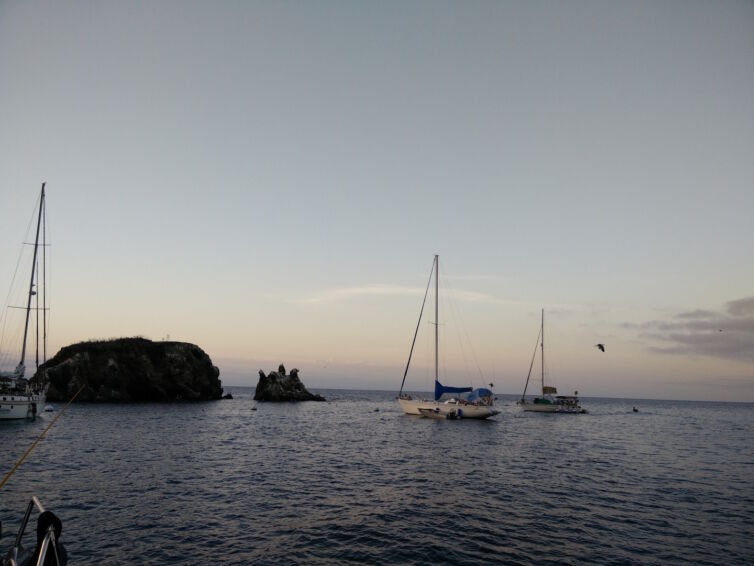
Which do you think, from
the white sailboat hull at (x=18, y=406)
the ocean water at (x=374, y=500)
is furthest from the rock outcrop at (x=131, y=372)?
the ocean water at (x=374, y=500)

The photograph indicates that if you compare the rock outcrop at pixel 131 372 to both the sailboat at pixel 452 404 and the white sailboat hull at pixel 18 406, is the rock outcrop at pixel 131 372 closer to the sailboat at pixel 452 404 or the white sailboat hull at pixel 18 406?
the white sailboat hull at pixel 18 406

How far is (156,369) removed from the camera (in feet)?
310

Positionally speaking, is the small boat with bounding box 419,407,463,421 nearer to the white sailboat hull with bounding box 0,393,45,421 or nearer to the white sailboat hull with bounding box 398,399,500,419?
the white sailboat hull with bounding box 398,399,500,419

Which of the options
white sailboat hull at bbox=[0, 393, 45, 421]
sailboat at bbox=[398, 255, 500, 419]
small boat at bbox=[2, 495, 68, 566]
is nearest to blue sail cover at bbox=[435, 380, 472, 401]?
sailboat at bbox=[398, 255, 500, 419]

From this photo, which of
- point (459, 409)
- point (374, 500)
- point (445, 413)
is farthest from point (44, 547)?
point (459, 409)

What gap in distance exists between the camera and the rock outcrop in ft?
274

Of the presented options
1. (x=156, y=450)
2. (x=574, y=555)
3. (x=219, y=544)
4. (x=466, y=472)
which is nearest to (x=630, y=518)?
(x=574, y=555)

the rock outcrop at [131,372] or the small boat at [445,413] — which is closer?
the small boat at [445,413]

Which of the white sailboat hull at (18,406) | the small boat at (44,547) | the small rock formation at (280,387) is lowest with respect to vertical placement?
the small rock formation at (280,387)

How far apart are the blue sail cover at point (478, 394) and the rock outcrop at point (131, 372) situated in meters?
68.1

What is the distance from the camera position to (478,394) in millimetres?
66750

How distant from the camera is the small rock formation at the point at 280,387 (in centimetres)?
10812

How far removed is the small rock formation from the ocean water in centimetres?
6610

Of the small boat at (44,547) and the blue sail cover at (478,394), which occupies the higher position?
the small boat at (44,547)
